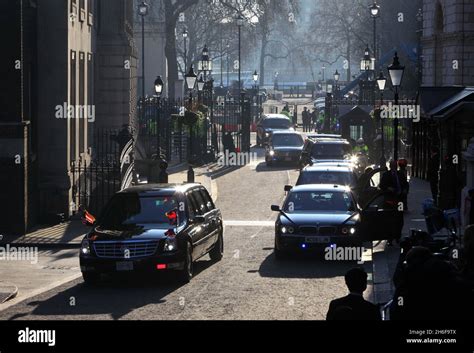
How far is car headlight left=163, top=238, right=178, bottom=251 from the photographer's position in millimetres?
19562

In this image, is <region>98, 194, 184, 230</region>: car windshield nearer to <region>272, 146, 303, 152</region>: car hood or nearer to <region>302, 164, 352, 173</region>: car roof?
<region>302, 164, 352, 173</region>: car roof

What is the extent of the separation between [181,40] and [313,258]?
9208cm

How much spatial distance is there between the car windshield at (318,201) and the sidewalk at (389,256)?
3.66 ft

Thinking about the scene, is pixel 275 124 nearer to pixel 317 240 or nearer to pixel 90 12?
pixel 90 12

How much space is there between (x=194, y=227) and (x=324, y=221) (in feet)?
9.31

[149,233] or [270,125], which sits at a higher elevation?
[270,125]

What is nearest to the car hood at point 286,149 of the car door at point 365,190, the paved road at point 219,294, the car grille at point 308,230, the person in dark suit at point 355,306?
the car door at point 365,190

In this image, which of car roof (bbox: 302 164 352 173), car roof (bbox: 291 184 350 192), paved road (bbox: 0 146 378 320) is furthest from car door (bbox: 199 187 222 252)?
car roof (bbox: 302 164 352 173)

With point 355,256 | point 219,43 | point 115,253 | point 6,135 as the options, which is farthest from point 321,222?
point 219,43

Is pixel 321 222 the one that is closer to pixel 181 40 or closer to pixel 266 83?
pixel 181 40

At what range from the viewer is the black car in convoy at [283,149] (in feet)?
167

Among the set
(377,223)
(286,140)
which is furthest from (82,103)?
(286,140)

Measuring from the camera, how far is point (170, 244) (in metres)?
19.6

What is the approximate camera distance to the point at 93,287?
64.6 feet
